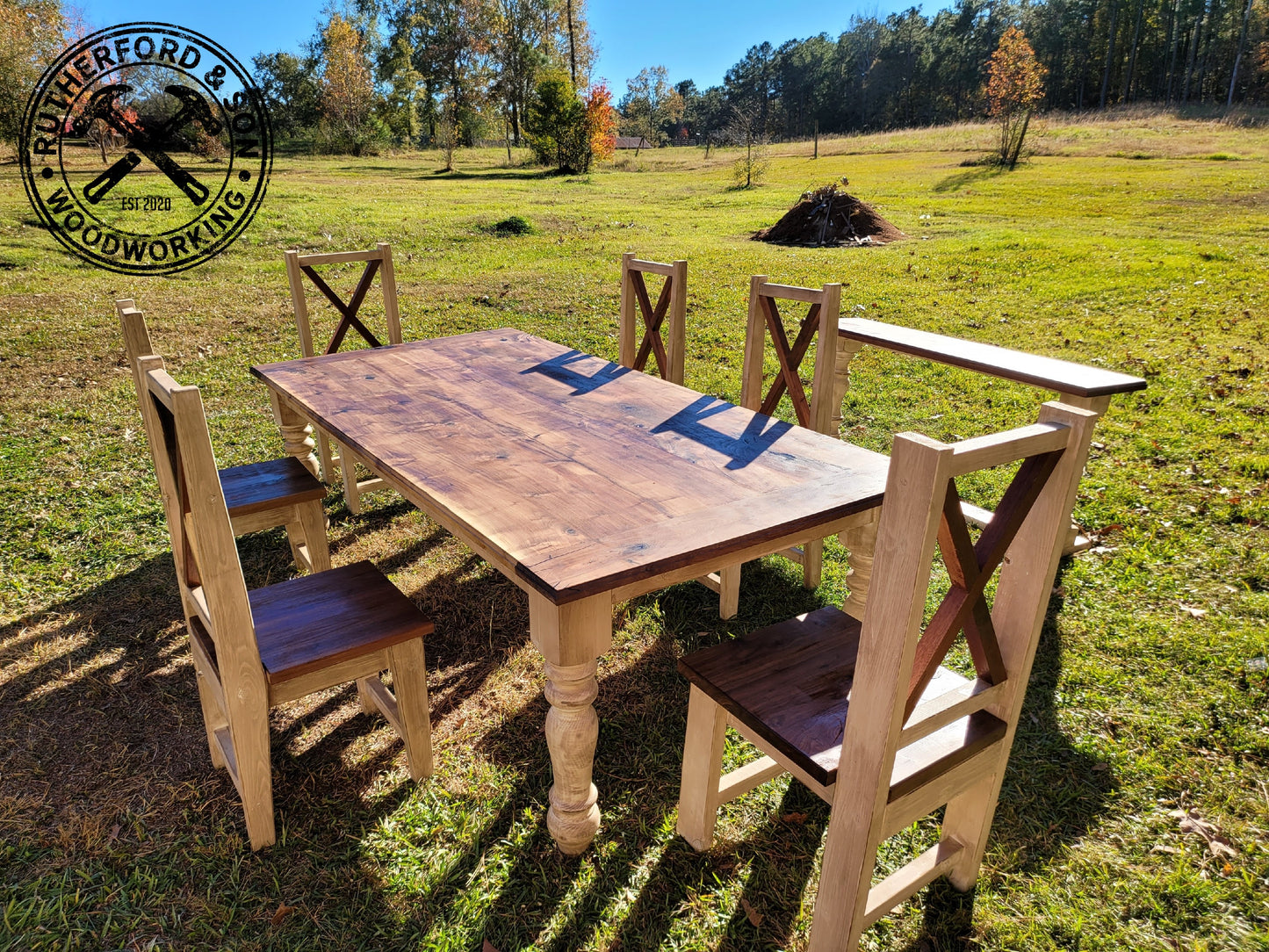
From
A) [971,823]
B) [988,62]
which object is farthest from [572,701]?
[988,62]

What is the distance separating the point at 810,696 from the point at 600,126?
30.9 metres

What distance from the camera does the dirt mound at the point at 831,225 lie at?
12758 millimetres

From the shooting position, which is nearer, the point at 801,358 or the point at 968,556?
the point at 968,556

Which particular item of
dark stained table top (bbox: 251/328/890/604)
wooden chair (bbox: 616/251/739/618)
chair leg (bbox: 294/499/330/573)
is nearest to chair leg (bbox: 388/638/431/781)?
dark stained table top (bbox: 251/328/890/604)

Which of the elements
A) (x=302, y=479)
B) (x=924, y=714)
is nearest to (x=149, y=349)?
(x=302, y=479)

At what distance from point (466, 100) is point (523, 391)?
4094 centimetres

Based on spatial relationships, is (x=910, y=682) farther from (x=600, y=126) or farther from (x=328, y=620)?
(x=600, y=126)

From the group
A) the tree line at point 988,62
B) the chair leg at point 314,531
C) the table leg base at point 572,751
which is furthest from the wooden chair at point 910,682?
the tree line at point 988,62

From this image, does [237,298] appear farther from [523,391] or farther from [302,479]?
[523,391]

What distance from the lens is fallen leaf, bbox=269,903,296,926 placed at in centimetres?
211

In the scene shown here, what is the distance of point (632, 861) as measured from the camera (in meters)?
2.31

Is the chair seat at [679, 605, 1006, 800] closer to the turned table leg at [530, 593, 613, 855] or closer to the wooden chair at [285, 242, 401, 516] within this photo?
the turned table leg at [530, 593, 613, 855]

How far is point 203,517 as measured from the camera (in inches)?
72.9

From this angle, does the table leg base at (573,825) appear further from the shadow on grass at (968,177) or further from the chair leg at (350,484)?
the shadow on grass at (968,177)
